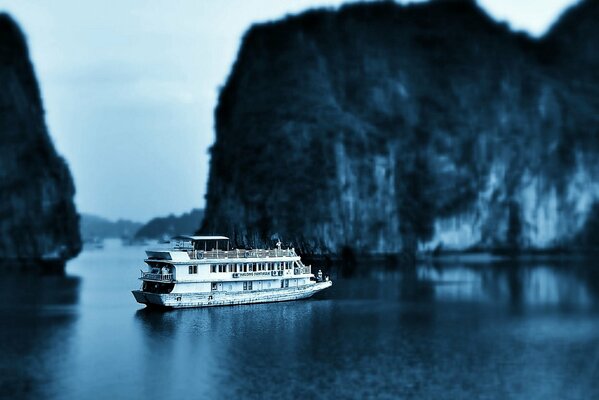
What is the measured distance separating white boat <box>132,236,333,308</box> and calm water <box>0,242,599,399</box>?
165cm

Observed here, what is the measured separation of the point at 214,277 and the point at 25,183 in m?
105

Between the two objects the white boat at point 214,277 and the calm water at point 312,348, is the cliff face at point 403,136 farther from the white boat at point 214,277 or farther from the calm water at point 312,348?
the calm water at point 312,348

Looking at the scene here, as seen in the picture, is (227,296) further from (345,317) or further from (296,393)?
(296,393)

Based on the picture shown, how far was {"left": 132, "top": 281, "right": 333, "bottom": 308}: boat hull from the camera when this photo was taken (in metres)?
52.6

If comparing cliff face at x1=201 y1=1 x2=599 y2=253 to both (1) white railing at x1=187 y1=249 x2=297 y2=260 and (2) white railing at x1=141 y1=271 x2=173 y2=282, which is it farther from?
(2) white railing at x1=141 y1=271 x2=173 y2=282

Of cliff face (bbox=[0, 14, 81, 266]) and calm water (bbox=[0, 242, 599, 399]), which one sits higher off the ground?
cliff face (bbox=[0, 14, 81, 266])

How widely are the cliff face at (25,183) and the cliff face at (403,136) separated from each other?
3596cm

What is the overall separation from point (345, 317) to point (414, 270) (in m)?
53.4

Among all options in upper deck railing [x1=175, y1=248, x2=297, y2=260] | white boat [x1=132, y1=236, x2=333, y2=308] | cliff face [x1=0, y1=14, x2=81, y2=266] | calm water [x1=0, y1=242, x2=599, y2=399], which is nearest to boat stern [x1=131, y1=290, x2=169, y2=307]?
white boat [x1=132, y1=236, x2=333, y2=308]

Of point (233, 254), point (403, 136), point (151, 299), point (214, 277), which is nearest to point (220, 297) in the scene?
point (214, 277)

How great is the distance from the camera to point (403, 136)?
500ft

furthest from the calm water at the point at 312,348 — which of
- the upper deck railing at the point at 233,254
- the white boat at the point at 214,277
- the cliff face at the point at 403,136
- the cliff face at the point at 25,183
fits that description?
the cliff face at the point at 25,183

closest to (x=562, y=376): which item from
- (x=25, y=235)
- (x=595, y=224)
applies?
(x=25, y=235)

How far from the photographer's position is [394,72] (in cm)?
15950
